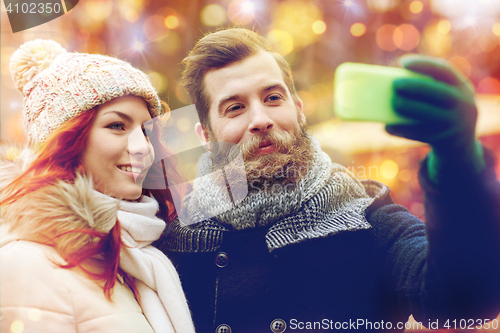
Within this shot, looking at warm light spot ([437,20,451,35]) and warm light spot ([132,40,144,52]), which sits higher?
warm light spot ([132,40,144,52])

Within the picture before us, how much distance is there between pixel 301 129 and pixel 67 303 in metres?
1.02

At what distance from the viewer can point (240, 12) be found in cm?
141

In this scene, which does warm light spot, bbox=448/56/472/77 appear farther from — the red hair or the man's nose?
the red hair

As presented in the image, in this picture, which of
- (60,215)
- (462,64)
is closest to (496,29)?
(462,64)

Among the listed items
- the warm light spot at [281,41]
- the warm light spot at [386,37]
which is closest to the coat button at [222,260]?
the warm light spot at [281,41]

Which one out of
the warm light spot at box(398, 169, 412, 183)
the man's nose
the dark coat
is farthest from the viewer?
the warm light spot at box(398, 169, 412, 183)

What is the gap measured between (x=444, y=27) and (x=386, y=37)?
24 centimetres

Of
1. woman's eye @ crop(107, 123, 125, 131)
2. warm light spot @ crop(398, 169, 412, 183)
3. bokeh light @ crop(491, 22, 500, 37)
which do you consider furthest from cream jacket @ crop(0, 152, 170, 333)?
bokeh light @ crop(491, 22, 500, 37)

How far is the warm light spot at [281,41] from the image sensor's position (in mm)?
1390

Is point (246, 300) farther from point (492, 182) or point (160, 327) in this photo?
point (492, 182)

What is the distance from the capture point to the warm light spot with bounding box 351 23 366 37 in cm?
138

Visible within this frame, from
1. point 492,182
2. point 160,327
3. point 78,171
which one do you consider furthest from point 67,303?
point 492,182

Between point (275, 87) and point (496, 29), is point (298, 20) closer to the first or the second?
point (275, 87)

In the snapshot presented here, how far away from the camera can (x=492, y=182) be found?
0.89m
